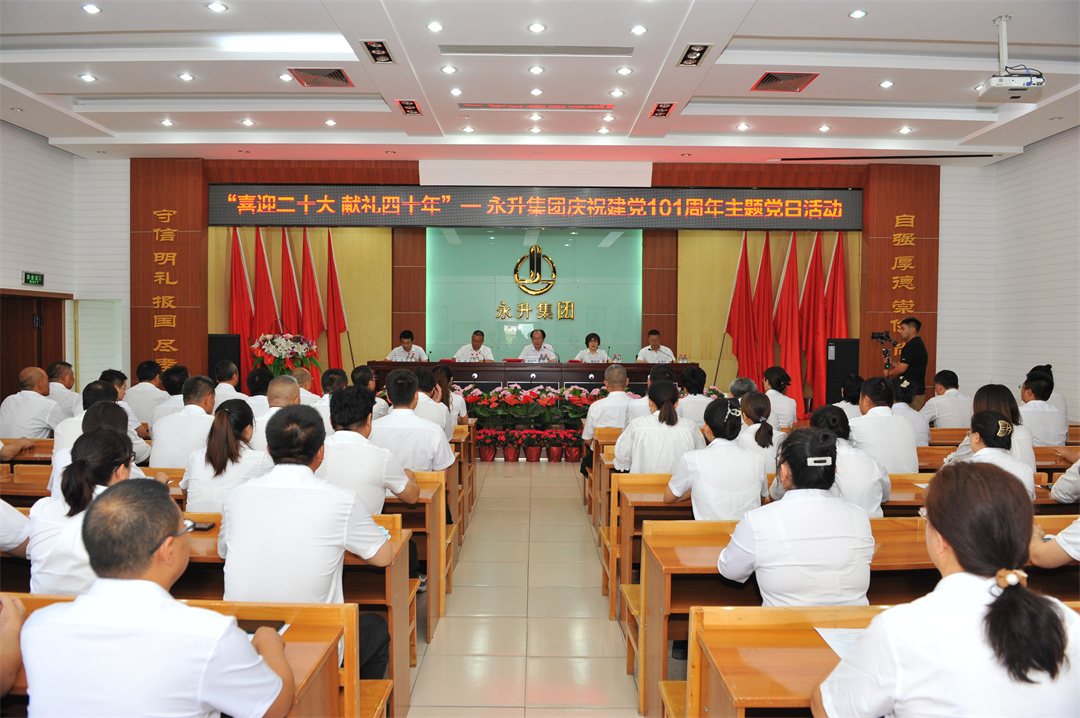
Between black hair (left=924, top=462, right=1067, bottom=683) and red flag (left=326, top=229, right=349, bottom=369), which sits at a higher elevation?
red flag (left=326, top=229, right=349, bottom=369)

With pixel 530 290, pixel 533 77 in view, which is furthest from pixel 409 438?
pixel 530 290

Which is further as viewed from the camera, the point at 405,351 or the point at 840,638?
the point at 405,351

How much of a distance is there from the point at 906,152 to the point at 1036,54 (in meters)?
2.02

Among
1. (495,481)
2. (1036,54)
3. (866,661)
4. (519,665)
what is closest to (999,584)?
(866,661)

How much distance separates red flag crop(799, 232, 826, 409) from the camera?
8820mm

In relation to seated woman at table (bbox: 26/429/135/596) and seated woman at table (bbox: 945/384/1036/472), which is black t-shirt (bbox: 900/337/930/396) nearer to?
seated woman at table (bbox: 945/384/1036/472)

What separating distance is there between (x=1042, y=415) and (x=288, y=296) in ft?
28.4

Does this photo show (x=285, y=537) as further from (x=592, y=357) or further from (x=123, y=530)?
(x=592, y=357)

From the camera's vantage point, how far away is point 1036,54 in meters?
5.54

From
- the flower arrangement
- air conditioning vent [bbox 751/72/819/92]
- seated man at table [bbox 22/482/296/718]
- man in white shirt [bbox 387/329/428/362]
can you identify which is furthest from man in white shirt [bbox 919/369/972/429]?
Result: the flower arrangement

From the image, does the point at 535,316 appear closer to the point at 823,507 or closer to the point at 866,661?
the point at 823,507

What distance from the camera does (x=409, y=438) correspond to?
3.89m

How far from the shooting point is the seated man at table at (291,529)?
82.0 inches

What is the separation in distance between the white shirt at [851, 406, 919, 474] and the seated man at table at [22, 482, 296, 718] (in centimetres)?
360
